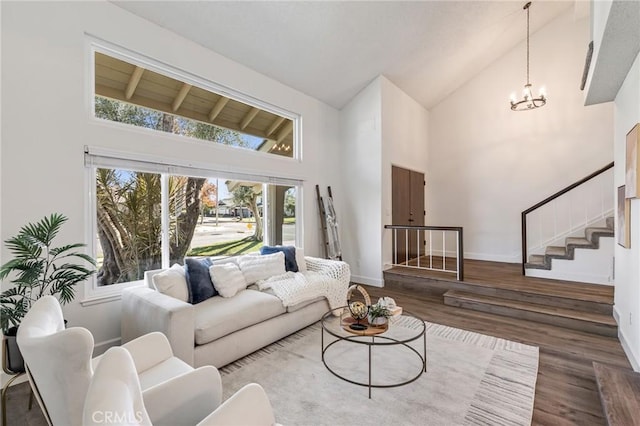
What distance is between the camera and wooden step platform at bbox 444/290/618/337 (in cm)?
318

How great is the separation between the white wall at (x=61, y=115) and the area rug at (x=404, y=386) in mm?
1706

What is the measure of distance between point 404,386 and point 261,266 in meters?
1.97

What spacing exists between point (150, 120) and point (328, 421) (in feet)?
10.8

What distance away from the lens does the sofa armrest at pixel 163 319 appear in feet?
7.20

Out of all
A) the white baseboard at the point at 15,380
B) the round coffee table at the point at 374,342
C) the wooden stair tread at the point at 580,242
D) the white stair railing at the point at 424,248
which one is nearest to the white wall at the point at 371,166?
the white stair railing at the point at 424,248

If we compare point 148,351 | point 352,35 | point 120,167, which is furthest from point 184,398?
point 352,35

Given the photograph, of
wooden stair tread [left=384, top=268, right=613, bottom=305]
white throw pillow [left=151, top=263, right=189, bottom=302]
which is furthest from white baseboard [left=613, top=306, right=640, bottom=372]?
white throw pillow [left=151, top=263, right=189, bottom=302]

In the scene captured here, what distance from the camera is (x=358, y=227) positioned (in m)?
5.41

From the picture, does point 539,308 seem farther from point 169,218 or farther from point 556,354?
point 169,218

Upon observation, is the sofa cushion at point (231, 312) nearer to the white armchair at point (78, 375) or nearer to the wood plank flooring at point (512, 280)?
the white armchair at point (78, 375)

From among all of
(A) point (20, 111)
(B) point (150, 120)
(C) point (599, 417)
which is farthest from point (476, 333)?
(A) point (20, 111)

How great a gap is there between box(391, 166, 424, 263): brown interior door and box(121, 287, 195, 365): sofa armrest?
3.95 meters

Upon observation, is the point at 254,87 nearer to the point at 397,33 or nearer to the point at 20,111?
the point at 397,33

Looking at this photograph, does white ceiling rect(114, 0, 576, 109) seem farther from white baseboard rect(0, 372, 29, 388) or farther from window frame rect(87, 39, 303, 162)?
white baseboard rect(0, 372, 29, 388)
